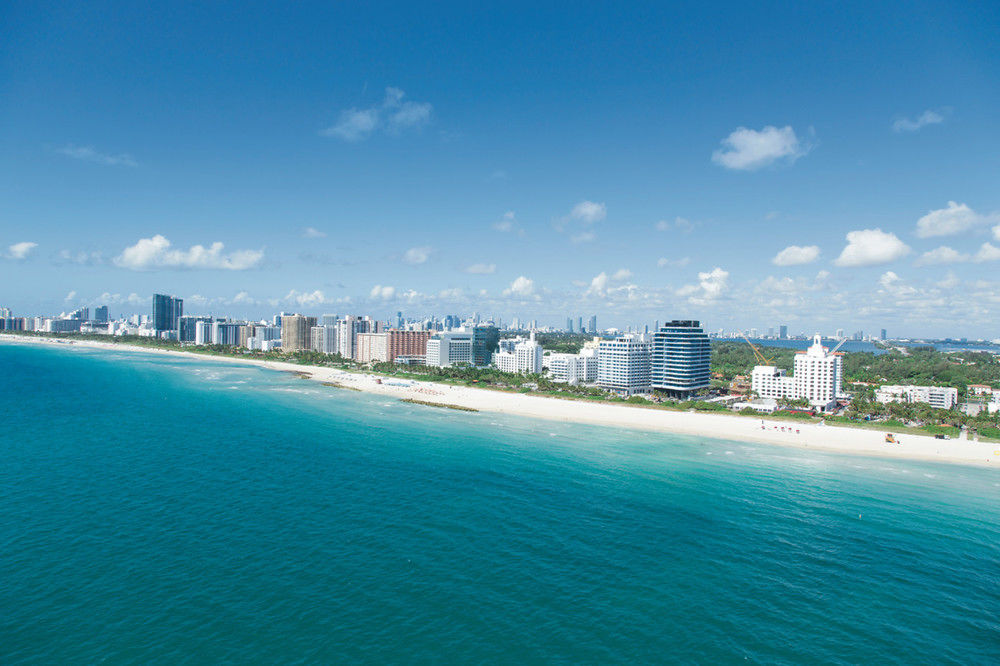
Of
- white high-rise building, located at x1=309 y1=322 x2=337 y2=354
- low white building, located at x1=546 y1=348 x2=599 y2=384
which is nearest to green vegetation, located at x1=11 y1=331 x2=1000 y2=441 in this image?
low white building, located at x1=546 y1=348 x2=599 y2=384

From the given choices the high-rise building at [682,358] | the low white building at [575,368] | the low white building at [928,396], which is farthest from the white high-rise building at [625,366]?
the low white building at [928,396]

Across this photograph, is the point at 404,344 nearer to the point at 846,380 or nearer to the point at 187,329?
the point at 846,380

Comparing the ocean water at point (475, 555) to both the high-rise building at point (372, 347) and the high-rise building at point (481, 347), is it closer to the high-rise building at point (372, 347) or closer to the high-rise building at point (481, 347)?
the high-rise building at point (481, 347)

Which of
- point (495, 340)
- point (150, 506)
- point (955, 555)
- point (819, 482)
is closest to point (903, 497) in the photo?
point (819, 482)

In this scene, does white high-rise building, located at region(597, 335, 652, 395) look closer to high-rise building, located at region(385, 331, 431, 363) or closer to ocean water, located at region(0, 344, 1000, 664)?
ocean water, located at region(0, 344, 1000, 664)

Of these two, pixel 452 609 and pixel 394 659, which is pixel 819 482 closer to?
pixel 452 609

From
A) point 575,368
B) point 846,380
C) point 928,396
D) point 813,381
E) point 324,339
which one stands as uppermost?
point 324,339

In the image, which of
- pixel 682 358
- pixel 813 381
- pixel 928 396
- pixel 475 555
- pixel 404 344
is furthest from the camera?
pixel 404 344

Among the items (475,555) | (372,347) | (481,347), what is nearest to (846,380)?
(481,347)
